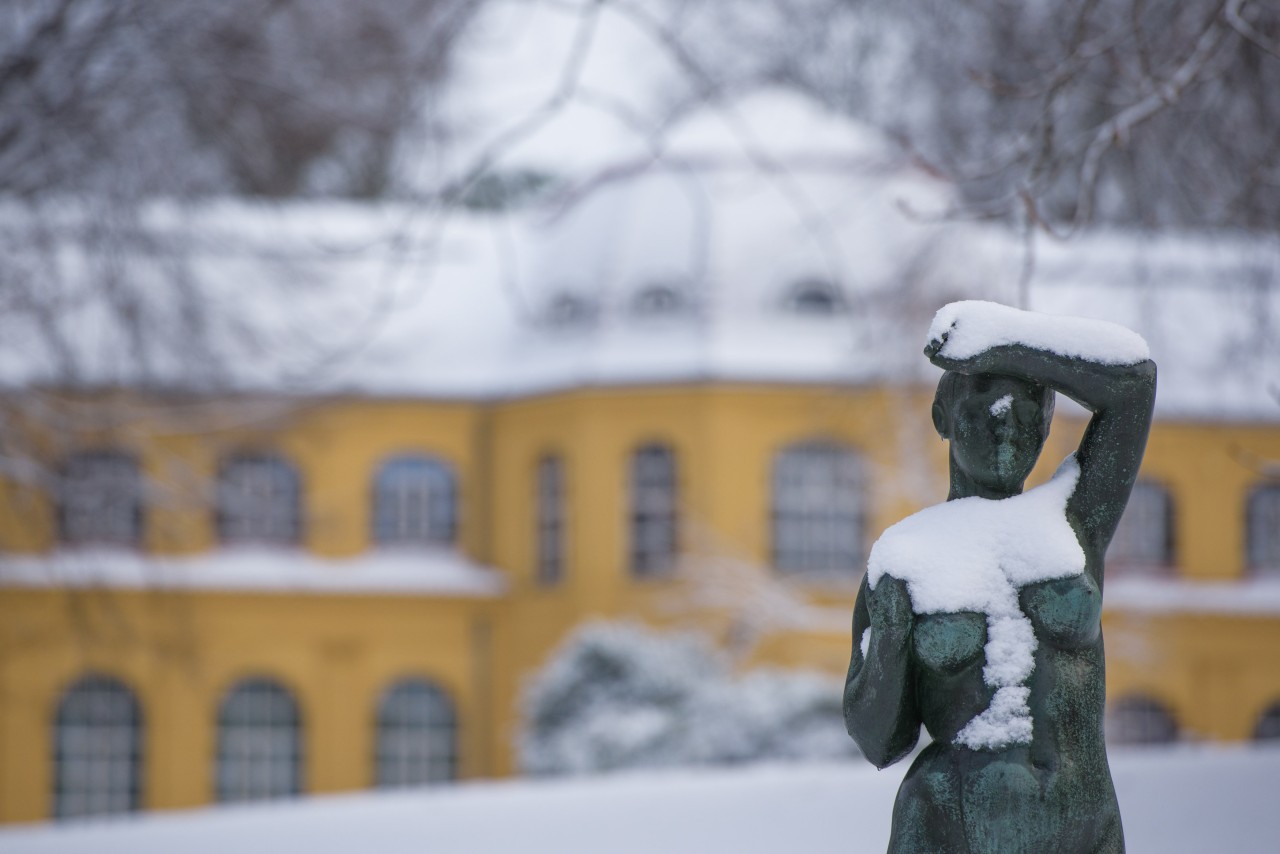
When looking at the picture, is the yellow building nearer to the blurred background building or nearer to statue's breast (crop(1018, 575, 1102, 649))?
the blurred background building

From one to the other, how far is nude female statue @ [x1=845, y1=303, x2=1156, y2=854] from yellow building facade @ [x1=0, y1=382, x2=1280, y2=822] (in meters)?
19.0

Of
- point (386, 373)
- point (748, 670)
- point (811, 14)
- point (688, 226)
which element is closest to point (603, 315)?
point (688, 226)

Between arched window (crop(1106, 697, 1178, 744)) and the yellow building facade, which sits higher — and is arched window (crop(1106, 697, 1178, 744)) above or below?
below

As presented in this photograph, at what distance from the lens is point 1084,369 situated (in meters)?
4.20

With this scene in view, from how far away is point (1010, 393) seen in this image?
4.21m

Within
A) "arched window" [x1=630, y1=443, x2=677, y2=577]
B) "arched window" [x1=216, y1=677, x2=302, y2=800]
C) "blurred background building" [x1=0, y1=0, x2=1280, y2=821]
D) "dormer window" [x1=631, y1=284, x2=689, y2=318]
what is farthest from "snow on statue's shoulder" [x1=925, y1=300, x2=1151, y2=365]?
"arched window" [x1=216, y1=677, x2=302, y2=800]

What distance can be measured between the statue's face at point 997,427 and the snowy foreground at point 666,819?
611cm

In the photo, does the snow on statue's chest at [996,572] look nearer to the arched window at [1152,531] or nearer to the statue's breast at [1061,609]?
the statue's breast at [1061,609]

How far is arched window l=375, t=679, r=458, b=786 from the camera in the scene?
2609cm

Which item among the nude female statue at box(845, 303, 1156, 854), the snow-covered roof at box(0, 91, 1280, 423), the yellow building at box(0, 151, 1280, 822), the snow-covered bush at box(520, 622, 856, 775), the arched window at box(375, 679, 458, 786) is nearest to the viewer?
the nude female statue at box(845, 303, 1156, 854)

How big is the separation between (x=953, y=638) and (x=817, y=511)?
20.6m

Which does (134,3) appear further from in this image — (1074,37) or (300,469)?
(300,469)

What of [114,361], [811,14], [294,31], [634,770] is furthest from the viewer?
[634,770]

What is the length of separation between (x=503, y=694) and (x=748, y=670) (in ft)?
16.2
